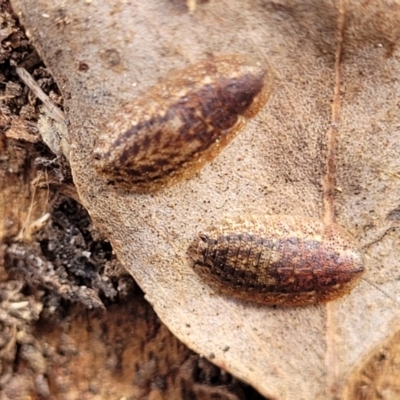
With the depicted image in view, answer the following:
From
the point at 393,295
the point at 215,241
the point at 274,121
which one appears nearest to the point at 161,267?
the point at 215,241

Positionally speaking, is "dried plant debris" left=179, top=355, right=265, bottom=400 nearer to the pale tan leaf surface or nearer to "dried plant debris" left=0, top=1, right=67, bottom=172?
the pale tan leaf surface

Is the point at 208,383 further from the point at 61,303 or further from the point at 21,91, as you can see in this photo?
the point at 21,91

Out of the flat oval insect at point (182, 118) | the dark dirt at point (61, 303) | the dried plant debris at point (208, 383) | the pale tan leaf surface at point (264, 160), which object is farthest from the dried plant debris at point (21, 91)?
the dried plant debris at point (208, 383)

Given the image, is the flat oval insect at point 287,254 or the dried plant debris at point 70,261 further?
the dried plant debris at point 70,261

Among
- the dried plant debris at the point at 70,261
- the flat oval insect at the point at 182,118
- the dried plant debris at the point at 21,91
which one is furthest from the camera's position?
the dried plant debris at the point at 70,261

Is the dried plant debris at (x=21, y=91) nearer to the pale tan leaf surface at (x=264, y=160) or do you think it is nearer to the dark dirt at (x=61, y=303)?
the dark dirt at (x=61, y=303)

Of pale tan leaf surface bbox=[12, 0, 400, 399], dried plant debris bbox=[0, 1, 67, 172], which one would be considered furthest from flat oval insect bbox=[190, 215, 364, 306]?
dried plant debris bbox=[0, 1, 67, 172]
